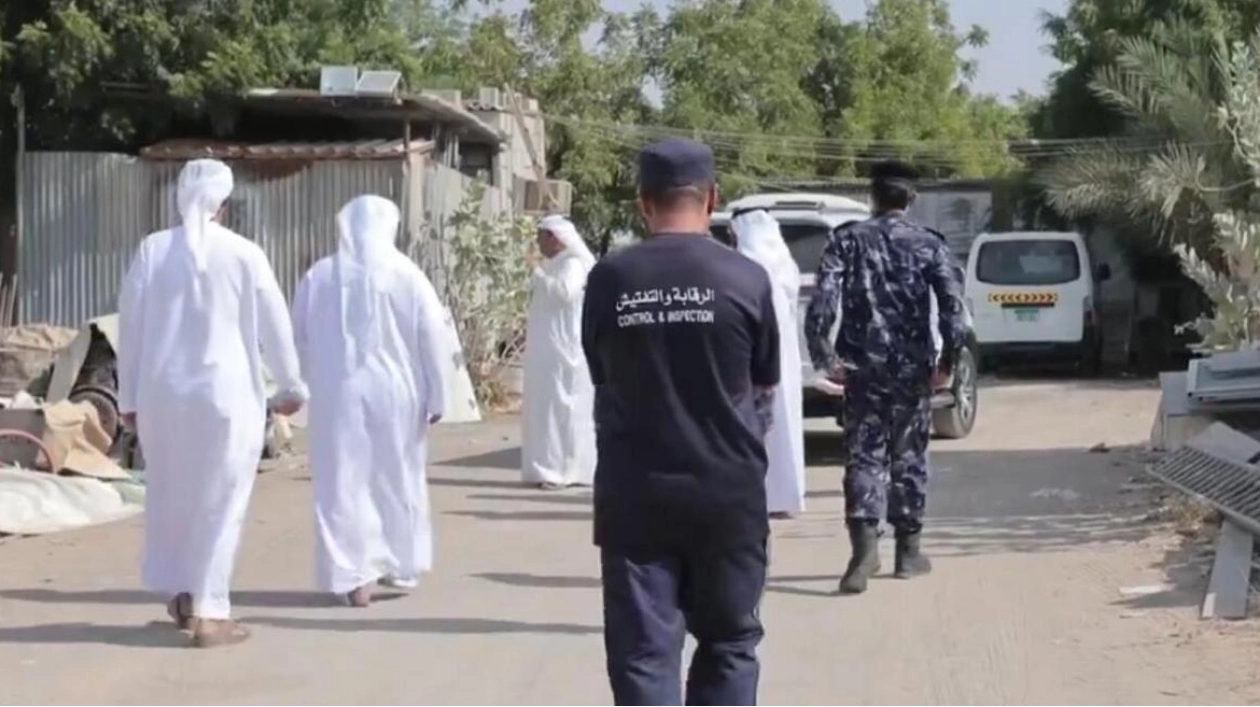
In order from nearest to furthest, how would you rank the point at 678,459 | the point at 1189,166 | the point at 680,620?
1. the point at 678,459
2. the point at 680,620
3. the point at 1189,166

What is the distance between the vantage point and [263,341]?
895cm

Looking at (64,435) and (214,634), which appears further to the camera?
(64,435)

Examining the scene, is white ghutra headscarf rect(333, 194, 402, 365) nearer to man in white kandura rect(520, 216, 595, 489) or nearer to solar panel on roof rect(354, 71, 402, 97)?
man in white kandura rect(520, 216, 595, 489)

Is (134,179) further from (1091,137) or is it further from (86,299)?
(1091,137)

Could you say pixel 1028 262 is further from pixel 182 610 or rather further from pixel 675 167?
pixel 675 167

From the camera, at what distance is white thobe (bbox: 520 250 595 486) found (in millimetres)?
14688

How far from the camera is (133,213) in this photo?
21.8 metres

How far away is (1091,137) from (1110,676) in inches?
989

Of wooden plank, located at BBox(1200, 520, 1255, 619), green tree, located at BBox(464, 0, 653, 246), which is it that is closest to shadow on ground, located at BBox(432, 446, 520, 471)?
wooden plank, located at BBox(1200, 520, 1255, 619)

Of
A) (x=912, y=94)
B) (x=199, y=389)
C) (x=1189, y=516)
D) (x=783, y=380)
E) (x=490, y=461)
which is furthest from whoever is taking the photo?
(x=912, y=94)

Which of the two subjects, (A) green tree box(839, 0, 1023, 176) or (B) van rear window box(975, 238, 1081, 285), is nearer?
A: (B) van rear window box(975, 238, 1081, 285)

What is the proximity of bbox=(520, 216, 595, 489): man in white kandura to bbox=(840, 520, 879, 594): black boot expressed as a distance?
509 cm

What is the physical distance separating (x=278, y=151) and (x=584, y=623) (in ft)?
42.9

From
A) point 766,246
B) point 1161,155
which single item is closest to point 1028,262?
point 1161,155
